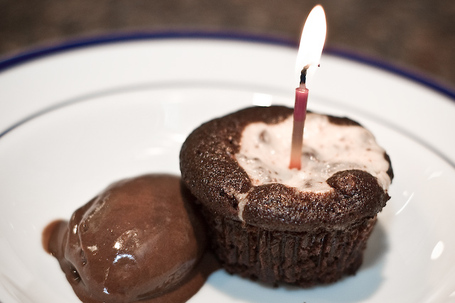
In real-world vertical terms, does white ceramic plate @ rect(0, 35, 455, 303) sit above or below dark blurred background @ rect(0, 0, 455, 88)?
below

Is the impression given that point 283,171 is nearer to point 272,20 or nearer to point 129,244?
point 129,244

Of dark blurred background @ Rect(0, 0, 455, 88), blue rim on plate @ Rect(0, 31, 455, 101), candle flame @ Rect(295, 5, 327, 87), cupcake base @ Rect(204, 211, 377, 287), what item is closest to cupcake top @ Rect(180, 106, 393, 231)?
cupcake base @ Rect(204, 211, 377, 287)

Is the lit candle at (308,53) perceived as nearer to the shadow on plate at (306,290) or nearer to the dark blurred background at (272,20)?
the shadow on plate at (306,290)

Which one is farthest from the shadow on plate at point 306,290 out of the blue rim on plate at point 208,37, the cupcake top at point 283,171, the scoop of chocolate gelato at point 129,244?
the blue rim on plate at point 208,37

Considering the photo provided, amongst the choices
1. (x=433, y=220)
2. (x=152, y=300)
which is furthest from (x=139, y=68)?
(x=433, y=220)

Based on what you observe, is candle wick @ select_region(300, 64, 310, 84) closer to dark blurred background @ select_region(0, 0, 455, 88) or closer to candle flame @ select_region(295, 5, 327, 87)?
candle flame @ select_region(295, 5, 327, 87)
